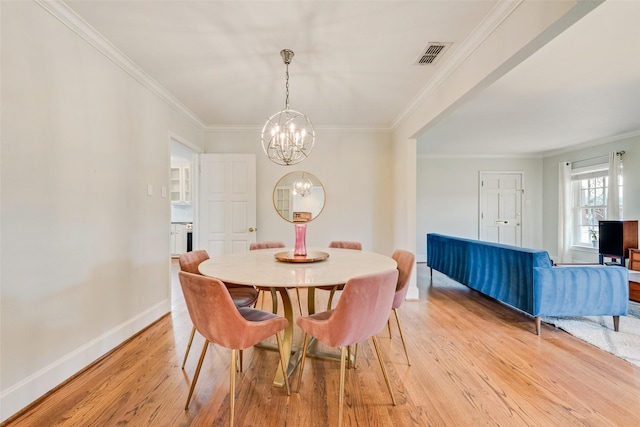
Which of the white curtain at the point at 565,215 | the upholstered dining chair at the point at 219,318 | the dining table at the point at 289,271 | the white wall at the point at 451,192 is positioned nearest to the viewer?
the upholstered dining chair at the point at 219,318

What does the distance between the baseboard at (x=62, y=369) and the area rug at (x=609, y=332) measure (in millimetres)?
3970

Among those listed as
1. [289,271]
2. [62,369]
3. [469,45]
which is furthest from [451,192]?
[62,369]

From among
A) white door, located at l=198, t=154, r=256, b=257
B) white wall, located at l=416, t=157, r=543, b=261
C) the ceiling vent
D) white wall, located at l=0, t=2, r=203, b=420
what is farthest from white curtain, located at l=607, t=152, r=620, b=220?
white wall, located at l=0, t=2, r=203, b=420

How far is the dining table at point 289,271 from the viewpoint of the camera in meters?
1.52

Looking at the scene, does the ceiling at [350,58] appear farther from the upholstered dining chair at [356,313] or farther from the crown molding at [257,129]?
the upholstered dining chair at [356,313]

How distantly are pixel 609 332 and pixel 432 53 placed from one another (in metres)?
2.94

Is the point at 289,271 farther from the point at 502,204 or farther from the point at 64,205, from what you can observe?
the point at 502,204

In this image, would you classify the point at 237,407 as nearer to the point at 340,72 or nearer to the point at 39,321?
the point at 39,321

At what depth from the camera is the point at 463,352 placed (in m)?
2.23

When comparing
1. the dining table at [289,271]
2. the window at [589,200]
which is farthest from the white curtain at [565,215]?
the dining table at [289,271]

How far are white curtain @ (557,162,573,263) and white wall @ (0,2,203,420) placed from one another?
284 inches

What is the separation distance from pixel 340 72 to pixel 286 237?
246 centimetres

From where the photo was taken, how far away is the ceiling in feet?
5.98

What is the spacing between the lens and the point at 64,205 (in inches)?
73.0
